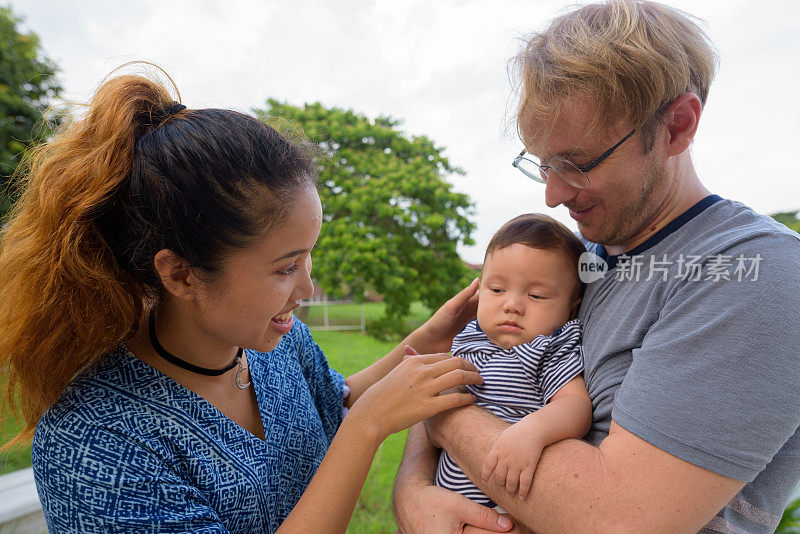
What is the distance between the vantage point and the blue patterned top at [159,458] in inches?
38.4

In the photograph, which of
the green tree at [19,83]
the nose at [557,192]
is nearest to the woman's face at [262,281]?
the nose at [557,192]

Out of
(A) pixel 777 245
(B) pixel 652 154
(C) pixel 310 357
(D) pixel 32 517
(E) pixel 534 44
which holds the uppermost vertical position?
(E) pixel 534 44

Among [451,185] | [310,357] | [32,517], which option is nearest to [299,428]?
[310,357]

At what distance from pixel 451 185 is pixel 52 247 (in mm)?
4731

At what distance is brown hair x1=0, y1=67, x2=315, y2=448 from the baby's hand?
0.75m

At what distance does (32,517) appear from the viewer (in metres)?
2.20

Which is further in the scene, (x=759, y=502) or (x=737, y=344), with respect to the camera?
(x=759, y=502)

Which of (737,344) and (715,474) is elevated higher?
(737,344)

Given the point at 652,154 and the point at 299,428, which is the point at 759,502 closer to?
the point at 652,154

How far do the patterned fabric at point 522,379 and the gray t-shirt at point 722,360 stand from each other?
0.13m

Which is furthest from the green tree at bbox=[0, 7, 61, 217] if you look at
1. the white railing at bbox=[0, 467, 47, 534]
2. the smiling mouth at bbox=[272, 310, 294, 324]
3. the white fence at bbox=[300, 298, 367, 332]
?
the smiling mouth at bbox=[272, 310, 294, 324]

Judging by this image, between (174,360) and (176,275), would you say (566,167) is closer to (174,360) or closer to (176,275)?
(176,275)

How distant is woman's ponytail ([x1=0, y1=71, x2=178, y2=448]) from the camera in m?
1.08

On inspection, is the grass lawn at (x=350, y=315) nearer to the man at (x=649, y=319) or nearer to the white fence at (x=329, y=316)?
the white fence at (x=329, y=316)
